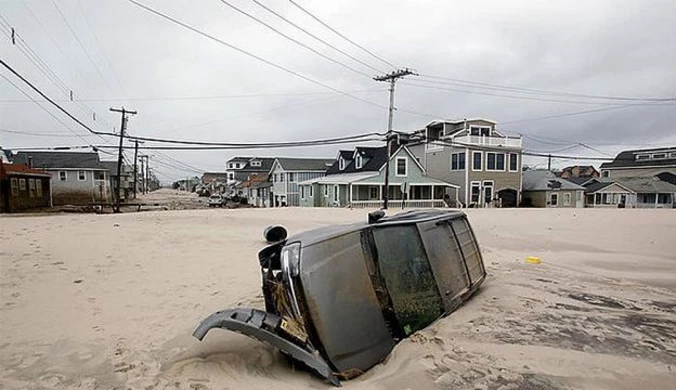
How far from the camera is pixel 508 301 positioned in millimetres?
5227

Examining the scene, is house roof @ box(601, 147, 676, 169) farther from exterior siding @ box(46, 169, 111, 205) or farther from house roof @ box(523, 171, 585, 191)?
exterior siding @ box(46, 169, 111, 205)

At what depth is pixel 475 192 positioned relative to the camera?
37.2 metres

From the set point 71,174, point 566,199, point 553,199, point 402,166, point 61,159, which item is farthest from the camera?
point 61,159

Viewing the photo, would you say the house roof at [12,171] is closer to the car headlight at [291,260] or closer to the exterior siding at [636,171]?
the car headlight at [291,260]

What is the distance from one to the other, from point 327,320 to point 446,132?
123ft

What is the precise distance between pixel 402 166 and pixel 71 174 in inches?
1356

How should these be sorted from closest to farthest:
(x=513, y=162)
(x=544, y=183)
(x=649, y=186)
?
(x=513, y=162)
(x=544, y=183)
(x=649, y=186)

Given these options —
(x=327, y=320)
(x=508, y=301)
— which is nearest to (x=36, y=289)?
(x=327, y=320)

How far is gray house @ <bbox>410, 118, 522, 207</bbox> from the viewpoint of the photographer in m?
36.6

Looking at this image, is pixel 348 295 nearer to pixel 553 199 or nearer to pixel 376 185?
pixel 376 185

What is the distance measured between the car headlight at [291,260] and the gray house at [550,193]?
41243mm

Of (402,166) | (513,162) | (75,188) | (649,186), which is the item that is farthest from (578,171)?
(75,188)

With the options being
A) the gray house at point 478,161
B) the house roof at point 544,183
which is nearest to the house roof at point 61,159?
the gray house at point 478,161

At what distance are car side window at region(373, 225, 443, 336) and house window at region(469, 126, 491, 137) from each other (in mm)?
35413
